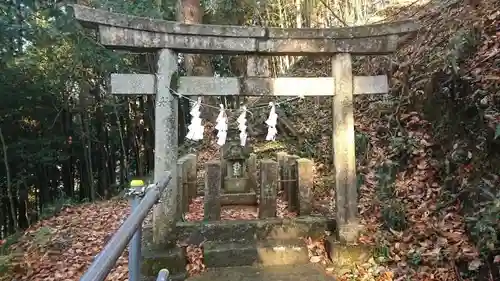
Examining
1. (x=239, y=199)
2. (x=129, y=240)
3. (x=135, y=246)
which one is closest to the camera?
(x=129, y=240)

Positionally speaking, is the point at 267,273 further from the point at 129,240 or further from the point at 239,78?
the point at 129,240

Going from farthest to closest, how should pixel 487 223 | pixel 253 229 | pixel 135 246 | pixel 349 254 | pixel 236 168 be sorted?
1. pixel 236 168
2. pixel 253 229
3. pixel 349 254
4. pixel 487 223
5. pixel 135 246

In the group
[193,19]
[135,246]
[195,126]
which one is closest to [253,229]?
[195,126]

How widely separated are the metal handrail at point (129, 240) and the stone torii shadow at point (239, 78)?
2245mm

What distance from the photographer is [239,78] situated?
15.1ft

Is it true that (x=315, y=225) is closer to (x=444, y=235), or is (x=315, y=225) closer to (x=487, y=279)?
(x=444, y=235)

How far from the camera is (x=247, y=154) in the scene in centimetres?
687

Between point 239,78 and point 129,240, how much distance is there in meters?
3.26

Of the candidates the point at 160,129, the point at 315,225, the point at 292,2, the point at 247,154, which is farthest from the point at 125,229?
the point at 292,2

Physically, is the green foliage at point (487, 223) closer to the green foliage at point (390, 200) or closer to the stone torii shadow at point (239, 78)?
the green foliage at point (390, 200)

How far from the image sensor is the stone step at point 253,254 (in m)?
4.64

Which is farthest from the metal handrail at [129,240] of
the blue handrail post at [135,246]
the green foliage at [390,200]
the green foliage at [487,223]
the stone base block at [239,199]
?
the stone base block at [239,199]

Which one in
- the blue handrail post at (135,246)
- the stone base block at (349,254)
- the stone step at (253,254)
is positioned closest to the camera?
the blue handrail post at (135,246)

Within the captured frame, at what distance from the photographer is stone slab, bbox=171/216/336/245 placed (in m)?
4.80
